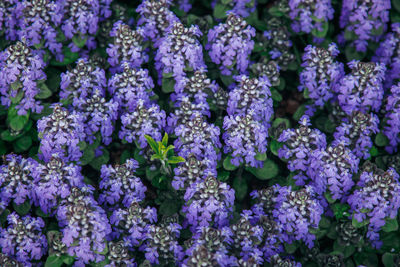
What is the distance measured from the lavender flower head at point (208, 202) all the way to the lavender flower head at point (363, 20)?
3166mm

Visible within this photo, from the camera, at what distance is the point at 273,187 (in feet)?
18.4

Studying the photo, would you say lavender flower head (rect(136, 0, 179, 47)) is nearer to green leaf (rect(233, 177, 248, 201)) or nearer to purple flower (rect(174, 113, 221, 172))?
purple flower (rect(174, 113, 221, 172))

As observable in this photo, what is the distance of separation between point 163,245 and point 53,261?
1203mm

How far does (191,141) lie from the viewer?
5465 mm

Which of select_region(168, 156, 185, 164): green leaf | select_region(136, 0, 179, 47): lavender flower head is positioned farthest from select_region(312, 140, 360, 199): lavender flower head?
select_region(136, 0, 179, 47): lavender flower head

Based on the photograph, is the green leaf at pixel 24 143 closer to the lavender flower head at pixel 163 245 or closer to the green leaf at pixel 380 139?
the lavender flower head at pixel 163 245

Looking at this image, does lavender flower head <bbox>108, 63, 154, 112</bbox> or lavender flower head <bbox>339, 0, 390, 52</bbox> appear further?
lavender flower head <bbox>339, 0, 390, 52</bbox>

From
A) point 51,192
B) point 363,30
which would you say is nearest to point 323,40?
point 363,30

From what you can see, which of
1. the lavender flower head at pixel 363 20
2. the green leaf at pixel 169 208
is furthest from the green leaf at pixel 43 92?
the lavender flower head at pixel 363 20

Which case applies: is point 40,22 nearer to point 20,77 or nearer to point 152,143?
point 20,77

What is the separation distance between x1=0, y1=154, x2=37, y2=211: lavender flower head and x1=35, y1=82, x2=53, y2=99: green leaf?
893 millimetres

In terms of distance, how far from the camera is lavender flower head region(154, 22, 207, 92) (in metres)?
5.77

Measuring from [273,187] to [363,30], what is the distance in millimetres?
2713

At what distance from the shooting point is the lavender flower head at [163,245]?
16.4 ft
